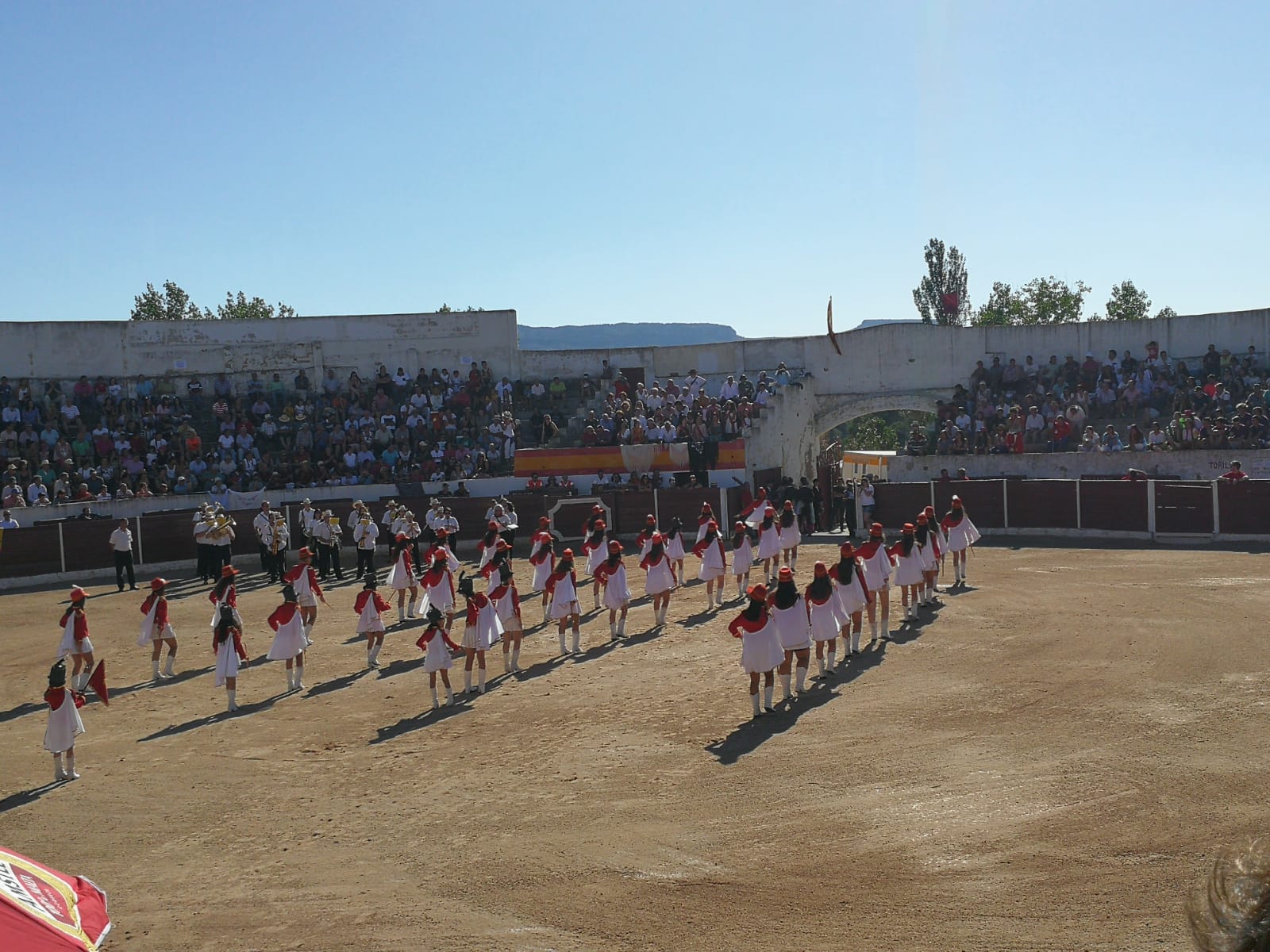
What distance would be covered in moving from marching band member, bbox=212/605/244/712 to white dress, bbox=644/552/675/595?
22.1ft

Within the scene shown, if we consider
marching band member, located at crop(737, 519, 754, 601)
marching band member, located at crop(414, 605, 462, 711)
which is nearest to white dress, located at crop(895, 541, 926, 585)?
marching band member, located at crop(737, 519, 754, 601)

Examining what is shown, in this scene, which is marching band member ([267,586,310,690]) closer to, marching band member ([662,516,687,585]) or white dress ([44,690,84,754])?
white dress ([44,690,84,754])

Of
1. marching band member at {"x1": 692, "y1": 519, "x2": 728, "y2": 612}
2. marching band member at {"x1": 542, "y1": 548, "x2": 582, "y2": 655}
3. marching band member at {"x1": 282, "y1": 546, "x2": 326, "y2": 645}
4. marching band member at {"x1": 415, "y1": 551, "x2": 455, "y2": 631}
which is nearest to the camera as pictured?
marching band member at {"x1": 542, "y1": 548, "x2": 582, "y2": 655}

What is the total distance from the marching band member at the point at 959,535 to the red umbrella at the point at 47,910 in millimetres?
15513

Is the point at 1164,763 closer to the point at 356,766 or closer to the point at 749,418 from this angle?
the point at 356,766

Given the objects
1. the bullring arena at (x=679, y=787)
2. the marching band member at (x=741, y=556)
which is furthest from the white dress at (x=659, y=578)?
the marching band member at (x=741, y=556)

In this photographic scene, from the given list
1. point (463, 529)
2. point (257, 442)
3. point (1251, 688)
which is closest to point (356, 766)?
point (1251, 688)

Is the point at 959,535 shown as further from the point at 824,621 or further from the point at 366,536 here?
the point at 366,536

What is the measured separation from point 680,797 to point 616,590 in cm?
774

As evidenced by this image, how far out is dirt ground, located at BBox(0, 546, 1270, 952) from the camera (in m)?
8.12

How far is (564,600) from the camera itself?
17.0 meters

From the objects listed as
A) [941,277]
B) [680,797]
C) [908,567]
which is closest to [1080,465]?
Answer: [908,567]

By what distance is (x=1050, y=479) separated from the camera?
2795cm

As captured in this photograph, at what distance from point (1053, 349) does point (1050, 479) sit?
29.3 ft
